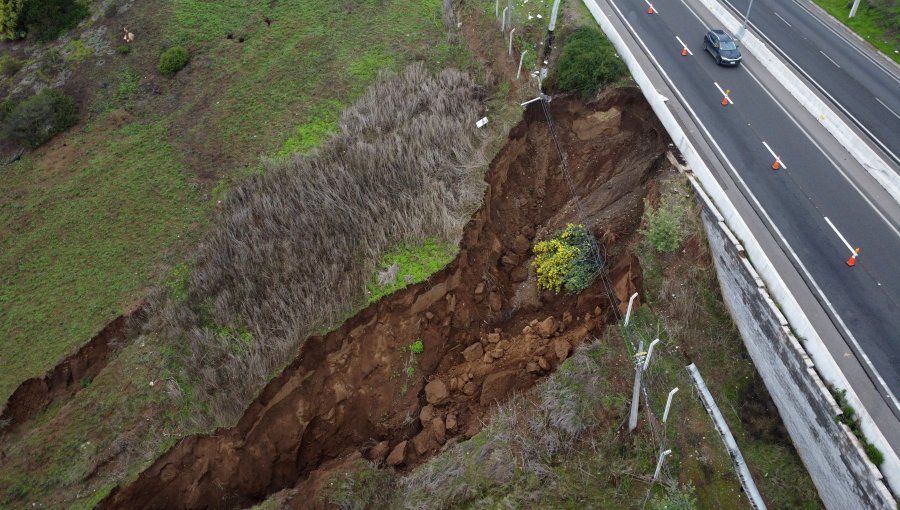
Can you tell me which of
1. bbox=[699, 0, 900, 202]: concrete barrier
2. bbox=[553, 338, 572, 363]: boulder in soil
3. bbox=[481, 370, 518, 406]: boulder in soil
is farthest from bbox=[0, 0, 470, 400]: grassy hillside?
bbox=[553, 338, 572, 363]: boulder in soil

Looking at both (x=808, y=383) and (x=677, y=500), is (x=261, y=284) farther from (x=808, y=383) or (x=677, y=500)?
(x=808, y=383)

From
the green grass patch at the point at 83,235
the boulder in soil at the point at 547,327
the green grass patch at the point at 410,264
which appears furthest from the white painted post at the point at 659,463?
the green grass patch at the point at 83,235

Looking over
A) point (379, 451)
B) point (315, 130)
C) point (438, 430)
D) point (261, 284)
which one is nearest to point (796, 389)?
point (438, 430)

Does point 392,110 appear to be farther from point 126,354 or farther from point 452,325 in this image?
point 126,354

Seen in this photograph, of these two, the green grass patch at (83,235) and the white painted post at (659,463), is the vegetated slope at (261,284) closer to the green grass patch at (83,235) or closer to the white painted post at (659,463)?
the green grass patch at (83,235)

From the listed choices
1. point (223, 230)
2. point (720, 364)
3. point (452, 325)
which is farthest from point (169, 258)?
point (720, 364)

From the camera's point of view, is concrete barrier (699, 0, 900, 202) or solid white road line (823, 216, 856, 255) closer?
solid white road line (823, 216, 856, 255)

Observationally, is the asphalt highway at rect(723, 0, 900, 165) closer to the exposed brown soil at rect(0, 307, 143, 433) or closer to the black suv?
the black suv
